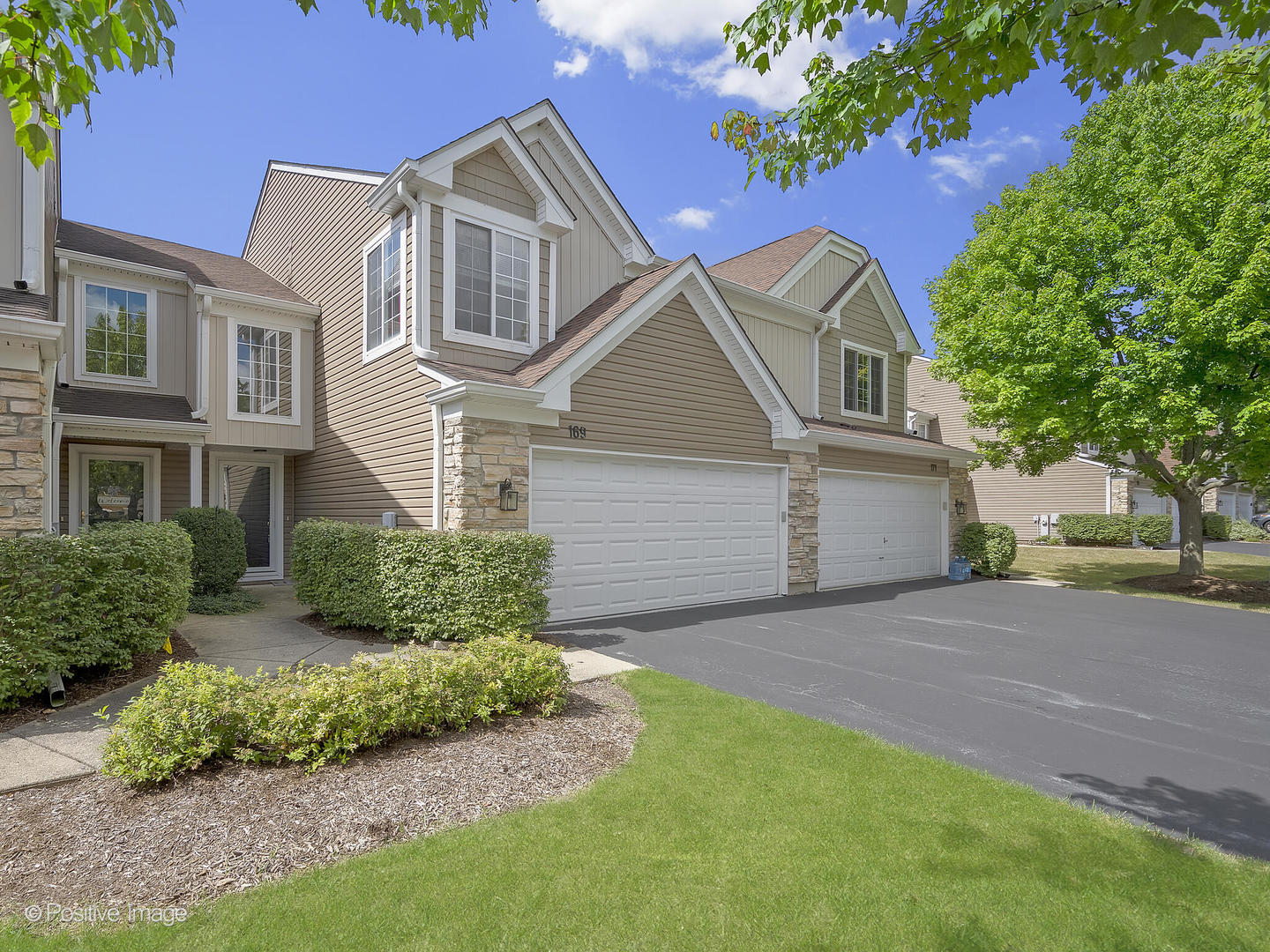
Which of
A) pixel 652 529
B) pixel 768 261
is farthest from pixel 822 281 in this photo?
pixel 652 529

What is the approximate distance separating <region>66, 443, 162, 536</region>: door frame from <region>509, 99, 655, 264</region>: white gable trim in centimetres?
874

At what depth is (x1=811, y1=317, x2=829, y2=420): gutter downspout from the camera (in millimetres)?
16062

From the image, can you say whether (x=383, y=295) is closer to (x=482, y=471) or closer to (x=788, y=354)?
(x=482, y=471)

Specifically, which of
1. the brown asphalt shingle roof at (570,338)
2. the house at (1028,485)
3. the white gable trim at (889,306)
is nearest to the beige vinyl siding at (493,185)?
the brown asphalt shingle roof at (570,338)

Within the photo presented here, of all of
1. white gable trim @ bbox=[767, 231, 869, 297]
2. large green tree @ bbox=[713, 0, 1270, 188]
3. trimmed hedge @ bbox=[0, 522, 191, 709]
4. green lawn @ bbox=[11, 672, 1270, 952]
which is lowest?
green lawn @ bbox=[11, 672, 1270, 952]

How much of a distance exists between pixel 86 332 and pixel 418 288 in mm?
6751

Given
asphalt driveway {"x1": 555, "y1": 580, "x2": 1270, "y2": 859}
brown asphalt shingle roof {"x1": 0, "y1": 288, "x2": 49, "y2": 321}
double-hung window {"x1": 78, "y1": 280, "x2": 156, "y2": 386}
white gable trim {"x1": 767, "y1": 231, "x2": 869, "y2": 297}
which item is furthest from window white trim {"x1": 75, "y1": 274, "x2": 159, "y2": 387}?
white gable trim {"x1": 767, "y1": 231, "x2": 869, "y2": 297}

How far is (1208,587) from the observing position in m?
14.8

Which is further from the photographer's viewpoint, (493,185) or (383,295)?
(383,295)

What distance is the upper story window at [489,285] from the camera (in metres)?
10.1

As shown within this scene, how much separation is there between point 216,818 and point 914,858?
11.8 feet

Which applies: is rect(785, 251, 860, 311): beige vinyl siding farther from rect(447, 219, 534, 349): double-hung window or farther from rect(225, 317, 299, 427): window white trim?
rect(225, 317, 299, 427): window white trim

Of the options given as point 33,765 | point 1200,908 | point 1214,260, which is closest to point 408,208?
point 33,765

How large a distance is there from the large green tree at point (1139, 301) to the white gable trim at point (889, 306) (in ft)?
5.82
